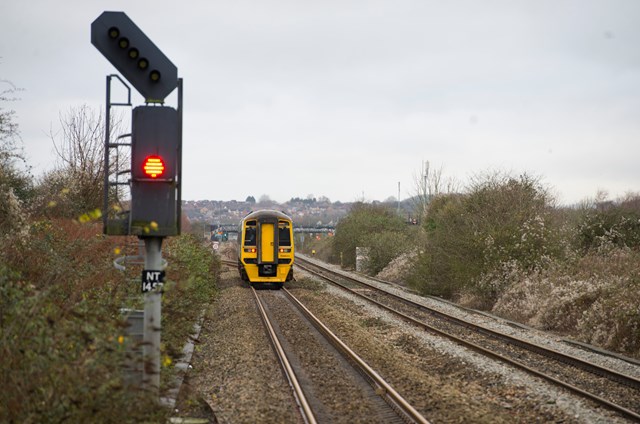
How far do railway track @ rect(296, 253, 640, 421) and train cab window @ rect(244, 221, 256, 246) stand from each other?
29.2ft

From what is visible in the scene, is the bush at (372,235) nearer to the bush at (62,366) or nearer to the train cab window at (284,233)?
the train cab window at (284,233)

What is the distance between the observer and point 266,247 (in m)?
24.7

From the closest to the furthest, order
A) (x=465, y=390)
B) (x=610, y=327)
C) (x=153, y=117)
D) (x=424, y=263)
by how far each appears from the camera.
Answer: (x=153, y=117), (x=465, y=390), (x=610, y=327), (x=424, y=263)

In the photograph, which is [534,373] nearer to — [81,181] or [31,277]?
[31,277]

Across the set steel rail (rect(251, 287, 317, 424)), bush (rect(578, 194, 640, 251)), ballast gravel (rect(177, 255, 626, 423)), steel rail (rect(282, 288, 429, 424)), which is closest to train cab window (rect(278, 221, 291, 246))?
ballast gravel (rect(177, 255, 626, 423))

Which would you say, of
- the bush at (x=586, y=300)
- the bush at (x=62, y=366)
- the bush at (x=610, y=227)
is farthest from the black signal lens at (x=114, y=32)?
the bush at (x=610, y=227)

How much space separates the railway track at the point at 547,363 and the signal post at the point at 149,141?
5645 mm

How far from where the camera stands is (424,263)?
80.2 feet

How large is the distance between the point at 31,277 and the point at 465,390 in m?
6.74

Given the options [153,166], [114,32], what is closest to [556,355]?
[153,166]

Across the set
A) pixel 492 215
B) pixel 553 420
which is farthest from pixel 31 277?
pixel 492 215

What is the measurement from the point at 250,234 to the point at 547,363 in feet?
51.4

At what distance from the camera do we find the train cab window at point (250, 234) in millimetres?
24734

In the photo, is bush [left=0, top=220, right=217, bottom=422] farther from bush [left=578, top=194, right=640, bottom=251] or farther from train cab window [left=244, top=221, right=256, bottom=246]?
bush [left=578, top=194, right=640, bottom=251]
